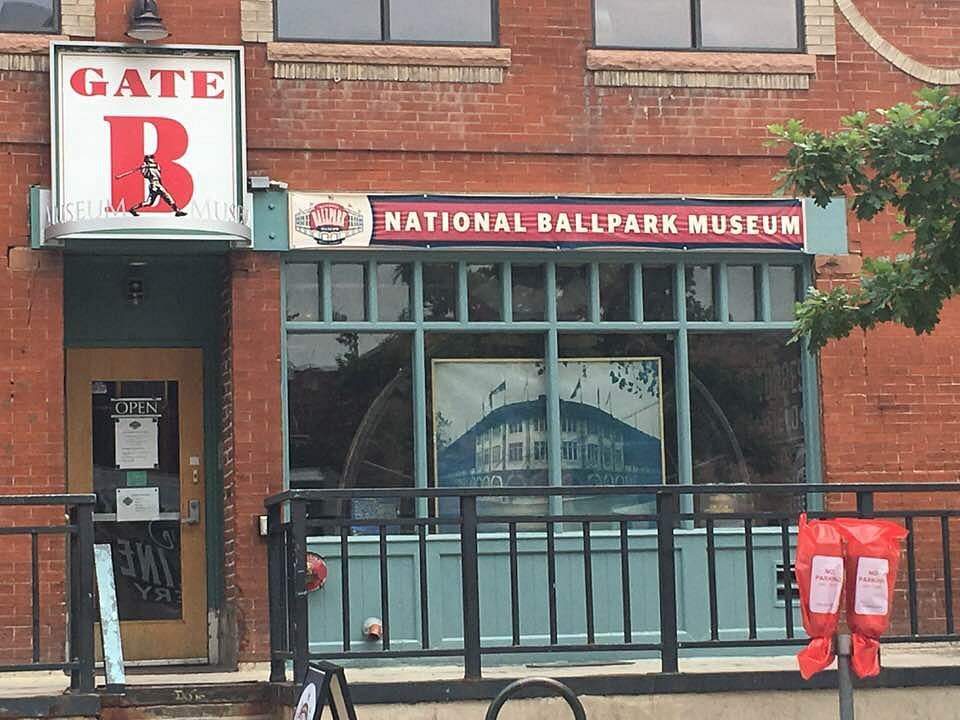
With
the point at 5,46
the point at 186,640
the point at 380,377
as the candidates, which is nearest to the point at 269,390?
the point at 380,377

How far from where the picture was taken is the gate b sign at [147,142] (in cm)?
1191

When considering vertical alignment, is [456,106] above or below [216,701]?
above

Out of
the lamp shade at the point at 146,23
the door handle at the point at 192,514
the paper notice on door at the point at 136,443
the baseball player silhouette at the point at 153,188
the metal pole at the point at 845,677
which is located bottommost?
the metal pole at the point at 845,677

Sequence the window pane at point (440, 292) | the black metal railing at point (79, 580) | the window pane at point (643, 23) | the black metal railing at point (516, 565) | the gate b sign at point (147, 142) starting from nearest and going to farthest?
the black metal railing at point (79, 580) < the black metal railing at point (516, 565) < the gate b sign at point (147, 142) < the window pane at point (440, 292) < the window pane at point (643, 23)

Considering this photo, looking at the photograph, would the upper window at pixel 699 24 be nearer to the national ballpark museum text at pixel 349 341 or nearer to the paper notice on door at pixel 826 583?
the national ballpark museum text at pixel 349 341

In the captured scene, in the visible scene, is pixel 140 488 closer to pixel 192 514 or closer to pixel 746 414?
pixel 192 514

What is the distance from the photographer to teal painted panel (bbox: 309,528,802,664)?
1205 cm

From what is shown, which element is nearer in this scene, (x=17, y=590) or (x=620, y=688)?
(x=620, y=688)

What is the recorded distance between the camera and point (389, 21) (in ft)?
42.1

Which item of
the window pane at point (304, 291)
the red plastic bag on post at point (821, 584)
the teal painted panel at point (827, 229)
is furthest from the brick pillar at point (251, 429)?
the red plastic bag on post at point (821, 584)

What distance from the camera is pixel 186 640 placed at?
1288 cm

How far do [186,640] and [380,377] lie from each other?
237cm

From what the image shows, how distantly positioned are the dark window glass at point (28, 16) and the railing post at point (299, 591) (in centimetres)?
432

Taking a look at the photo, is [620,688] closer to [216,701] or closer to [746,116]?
[216,701]
